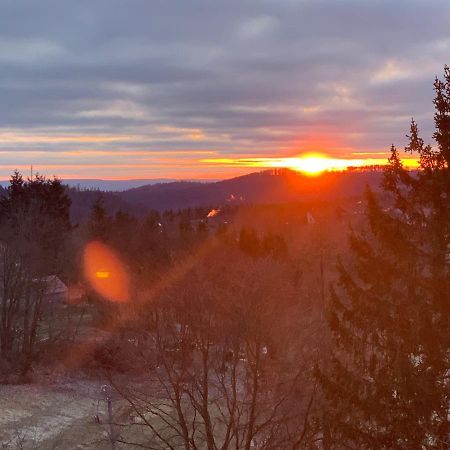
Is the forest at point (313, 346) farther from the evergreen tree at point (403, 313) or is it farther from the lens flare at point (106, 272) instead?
the lens flare at point (106, 272)

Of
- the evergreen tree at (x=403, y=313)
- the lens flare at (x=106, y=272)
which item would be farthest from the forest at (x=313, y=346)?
the lens flare at (x=106, y=272)

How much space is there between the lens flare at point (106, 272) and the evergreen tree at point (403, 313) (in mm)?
30054

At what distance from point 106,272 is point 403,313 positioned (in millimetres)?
44784

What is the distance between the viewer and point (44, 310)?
37.8 meters

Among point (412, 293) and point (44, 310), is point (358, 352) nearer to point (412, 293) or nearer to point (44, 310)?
point (412, 293)

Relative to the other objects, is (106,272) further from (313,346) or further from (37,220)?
(313,346)

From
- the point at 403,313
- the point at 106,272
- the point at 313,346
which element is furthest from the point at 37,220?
the point at 403,313

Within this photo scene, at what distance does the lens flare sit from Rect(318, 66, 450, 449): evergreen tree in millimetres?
30054

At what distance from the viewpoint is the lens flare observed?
47.1 meters

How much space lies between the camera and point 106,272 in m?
55.0

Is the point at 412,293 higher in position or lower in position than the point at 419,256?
lower

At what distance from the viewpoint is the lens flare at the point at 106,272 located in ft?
155

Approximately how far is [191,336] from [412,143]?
31.6 ft

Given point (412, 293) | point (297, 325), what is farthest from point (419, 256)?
point (297, 325)
